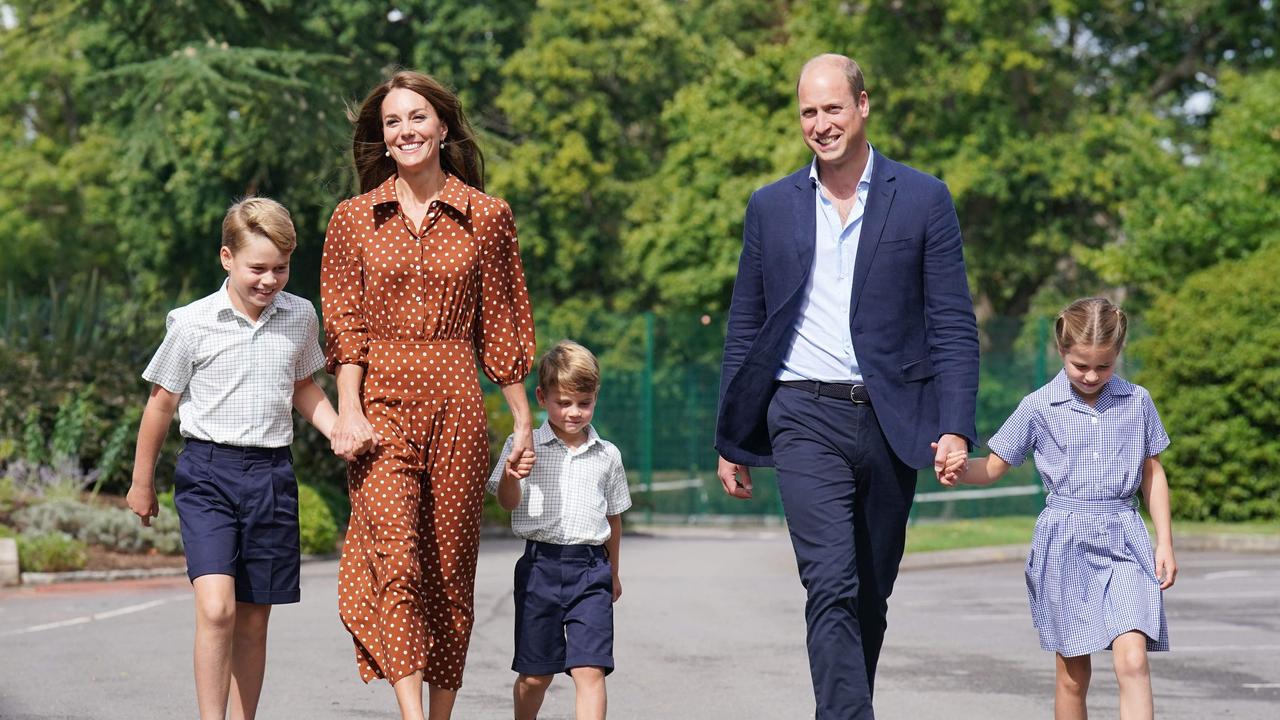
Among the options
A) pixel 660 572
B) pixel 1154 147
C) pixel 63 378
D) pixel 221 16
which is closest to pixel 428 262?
pixel 660 572

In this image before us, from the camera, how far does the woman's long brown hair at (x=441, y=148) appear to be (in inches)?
218

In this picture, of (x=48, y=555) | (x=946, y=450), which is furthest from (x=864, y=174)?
(x=48, y=555)

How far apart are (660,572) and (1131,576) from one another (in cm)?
920

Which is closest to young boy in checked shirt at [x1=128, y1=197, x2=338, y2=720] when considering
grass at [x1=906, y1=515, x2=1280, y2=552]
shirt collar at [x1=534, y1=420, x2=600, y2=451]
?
shirt collar at [x1=534, y1=420, x2=600, y2=451]

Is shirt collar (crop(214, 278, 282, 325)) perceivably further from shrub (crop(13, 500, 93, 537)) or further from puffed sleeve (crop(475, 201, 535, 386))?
shrub (crop(13, 500, 93, 537))

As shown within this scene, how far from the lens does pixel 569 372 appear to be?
5773 millimetres

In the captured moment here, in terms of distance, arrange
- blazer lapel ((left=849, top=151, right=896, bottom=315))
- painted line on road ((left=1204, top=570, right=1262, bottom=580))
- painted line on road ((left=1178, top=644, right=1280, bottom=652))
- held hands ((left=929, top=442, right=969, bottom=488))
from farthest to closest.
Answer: painted line on road ((left=1204, top=570, right=1262, bottom=580)) → painted line on road ((left=1178, top=644, right=1280, bottom=652)) → blazer lapel ((left=849, top=151, right=896, bottom=315)) → held hands ((left=929, top=442, right=969, bottom=488))

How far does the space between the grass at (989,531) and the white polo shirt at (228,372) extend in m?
11.0

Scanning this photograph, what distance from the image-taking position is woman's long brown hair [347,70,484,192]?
555cm

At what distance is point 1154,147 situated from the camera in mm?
31172

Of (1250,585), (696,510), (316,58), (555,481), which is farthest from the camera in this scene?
(696,510)

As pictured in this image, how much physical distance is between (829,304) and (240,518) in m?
1.89

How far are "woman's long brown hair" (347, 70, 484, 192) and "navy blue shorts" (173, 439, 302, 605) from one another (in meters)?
0.93

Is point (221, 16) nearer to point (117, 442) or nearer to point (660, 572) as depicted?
point (117, 442)
